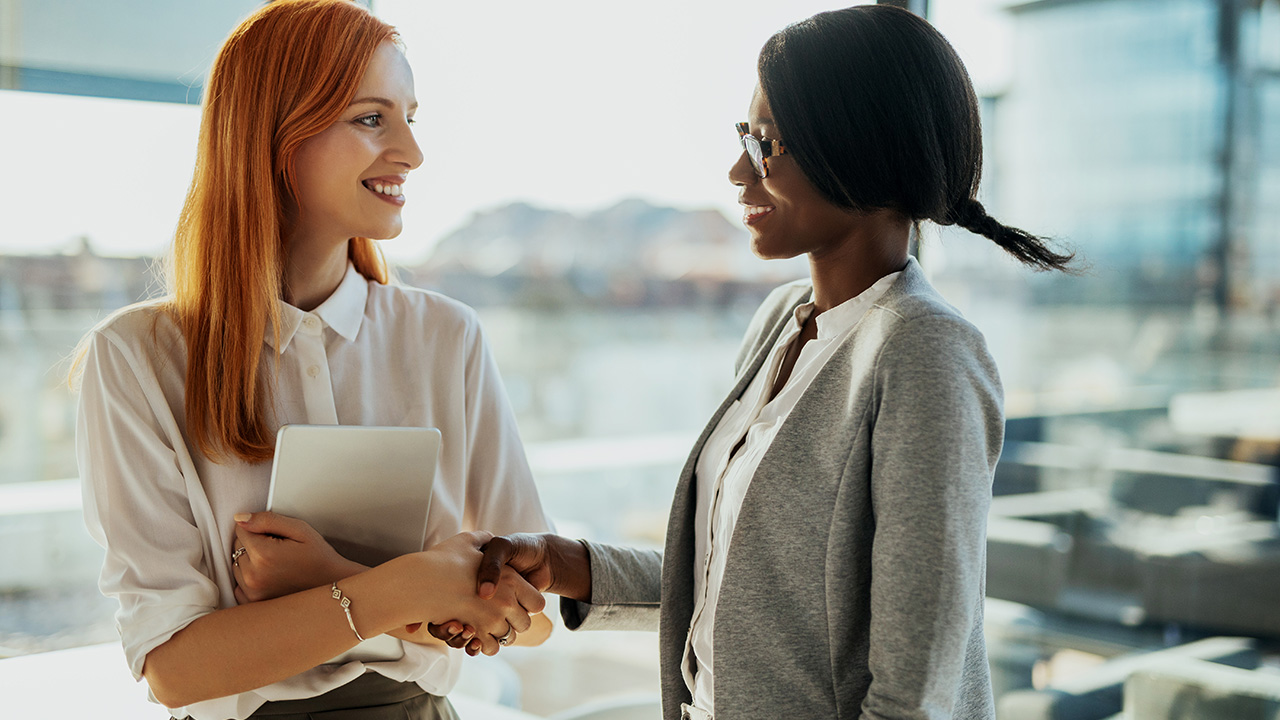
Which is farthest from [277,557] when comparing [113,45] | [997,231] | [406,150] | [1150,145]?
[1150,145]

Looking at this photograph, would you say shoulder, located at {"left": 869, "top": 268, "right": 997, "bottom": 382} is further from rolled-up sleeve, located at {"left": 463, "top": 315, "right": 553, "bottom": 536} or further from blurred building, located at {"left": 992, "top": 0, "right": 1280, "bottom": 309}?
blurred building, located at {"left": 992, "top": 0, "right": 1280, "bottom": 309}

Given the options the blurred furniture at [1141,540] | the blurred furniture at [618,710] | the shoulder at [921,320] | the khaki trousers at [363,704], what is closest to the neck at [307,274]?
the khaki trousers at [363,704]

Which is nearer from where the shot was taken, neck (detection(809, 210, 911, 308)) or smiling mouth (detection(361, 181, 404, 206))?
neck (detection(809, 210, 911, 308))

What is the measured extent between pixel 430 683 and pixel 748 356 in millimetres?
710

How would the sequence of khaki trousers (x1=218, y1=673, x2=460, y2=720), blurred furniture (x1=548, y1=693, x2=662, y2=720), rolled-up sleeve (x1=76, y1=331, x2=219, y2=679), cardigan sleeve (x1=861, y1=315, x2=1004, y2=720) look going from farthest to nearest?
blurred furniture (x1=548, y1=693, x2=662, y2=720) → khaki trousers (x1=218, y1=673, x2=460, y2=720) → rolled-up sleeve (x1=76, y1=331, x2=219, y2=679) → cardigan sleeve (x1=861, y1=315, x2=1004, y2=720)

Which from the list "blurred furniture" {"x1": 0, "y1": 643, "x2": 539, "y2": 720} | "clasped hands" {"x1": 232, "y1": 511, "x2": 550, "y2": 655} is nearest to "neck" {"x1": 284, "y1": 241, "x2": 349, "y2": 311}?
"clasped hands" {"x1": 232, "y1": 511, "x2": 550, "y2": 655}

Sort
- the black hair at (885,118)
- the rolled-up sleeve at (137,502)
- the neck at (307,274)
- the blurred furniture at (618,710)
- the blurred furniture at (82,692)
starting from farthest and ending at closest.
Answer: the blurred furniture at (618,710), the blurred furniture at (82,692), the neck at (307,274), the rolled-up sleeve at (137,502), the black hair at (885,118)

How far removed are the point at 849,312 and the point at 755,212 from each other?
0.64ft

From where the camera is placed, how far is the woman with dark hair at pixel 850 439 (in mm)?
1015

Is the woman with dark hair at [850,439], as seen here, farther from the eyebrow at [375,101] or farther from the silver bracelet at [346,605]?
the eyebrow at [375,101]

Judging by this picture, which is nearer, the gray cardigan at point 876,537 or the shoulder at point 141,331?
the gray cardigan at point 876,537

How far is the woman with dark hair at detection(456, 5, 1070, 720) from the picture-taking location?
101 cm

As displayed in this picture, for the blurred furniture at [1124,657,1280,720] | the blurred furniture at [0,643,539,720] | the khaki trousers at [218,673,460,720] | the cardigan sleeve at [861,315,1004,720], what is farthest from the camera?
the blurred furniture at [1124,657,1280,720]

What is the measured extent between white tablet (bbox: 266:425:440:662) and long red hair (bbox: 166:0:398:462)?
0.09m
